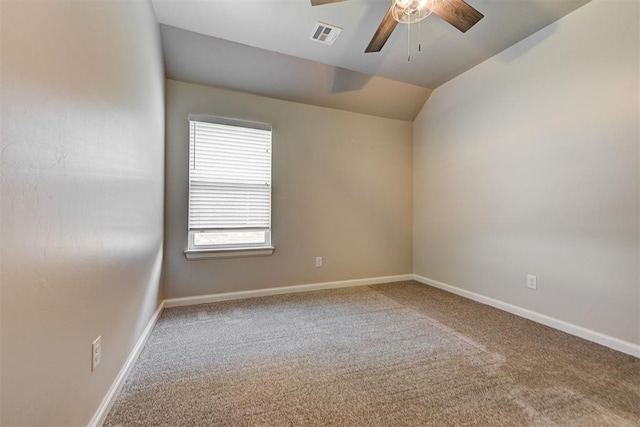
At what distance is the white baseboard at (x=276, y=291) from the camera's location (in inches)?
109

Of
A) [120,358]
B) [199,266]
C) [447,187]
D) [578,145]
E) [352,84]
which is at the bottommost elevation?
[120,358]

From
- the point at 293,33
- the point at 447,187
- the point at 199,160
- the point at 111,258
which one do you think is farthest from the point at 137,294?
the point at 447,187

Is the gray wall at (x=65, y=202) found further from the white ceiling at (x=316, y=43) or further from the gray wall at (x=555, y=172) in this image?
the gray wall at (x=555, y=172)

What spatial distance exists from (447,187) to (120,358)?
11.3 ft

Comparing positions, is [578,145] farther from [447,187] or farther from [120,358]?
[120,358]

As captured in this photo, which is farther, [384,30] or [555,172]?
[555,172]

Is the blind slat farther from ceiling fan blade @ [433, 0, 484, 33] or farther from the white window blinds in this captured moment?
ceiling fan blade @ [433, 0, 484, 33]

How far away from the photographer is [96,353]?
116 centimetres

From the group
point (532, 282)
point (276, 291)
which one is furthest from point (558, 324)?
point (276, 291)

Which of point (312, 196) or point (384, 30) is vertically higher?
point (384, 30)

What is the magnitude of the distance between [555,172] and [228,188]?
3.11 meters

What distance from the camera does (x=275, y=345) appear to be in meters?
1.95

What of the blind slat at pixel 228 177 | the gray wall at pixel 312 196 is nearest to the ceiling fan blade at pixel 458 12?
the gray wall at pixel 312 196

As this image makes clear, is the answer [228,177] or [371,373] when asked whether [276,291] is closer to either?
[228,177]
